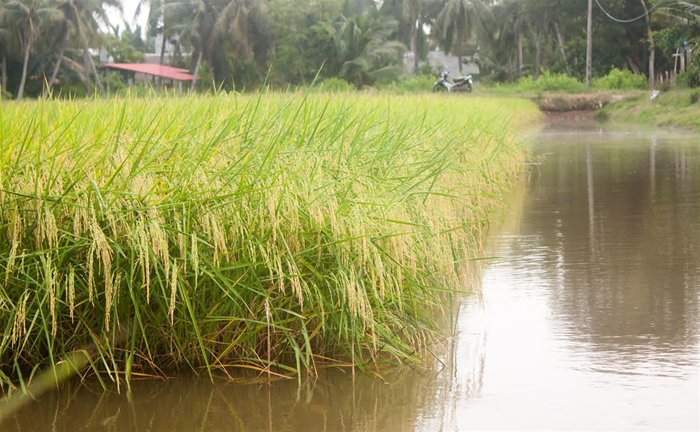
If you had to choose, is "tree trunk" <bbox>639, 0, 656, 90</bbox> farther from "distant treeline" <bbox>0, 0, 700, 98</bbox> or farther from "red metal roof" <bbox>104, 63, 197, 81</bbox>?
"red metal roof" <bbox>104, 63, 197, 81</bbox>

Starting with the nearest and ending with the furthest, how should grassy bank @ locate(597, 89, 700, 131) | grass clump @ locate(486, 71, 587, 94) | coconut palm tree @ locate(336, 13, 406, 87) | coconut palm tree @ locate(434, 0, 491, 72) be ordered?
grassy bank @ locate(597, 89, 700, 131) < coconut palm tree @ locate(336, 13, 406, 87) < grass clump @ locate(486, 71, 587, 94) < coconut palm tree @ locate(434, 0, 491, 72)

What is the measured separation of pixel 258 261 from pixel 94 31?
36.1m

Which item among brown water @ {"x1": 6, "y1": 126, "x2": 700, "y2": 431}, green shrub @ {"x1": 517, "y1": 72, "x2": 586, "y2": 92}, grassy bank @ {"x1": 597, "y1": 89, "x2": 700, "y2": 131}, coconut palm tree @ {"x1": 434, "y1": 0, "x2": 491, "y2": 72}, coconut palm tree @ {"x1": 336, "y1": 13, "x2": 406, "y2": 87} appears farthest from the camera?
coconut palm tree @ {"x1": 434, "y1": 0, "x2": 491, "y2": 72}

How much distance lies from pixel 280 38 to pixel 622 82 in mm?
12487

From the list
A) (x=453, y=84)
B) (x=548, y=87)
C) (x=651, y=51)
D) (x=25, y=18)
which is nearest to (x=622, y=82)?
(x=651, y=51)

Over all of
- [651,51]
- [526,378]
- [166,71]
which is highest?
[651,51]

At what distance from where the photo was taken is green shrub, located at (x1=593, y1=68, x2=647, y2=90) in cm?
4053

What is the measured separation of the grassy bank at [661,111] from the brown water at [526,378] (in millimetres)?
17873

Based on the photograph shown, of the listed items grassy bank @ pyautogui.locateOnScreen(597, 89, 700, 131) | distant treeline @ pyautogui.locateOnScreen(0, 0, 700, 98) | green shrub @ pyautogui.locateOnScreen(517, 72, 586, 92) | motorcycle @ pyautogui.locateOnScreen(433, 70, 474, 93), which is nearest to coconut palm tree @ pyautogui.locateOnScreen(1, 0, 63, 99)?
distant treeline @ pyautogui.locateOnScreen(0, 0, 700, 98)

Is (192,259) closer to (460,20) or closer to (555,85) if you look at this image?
(555,85)

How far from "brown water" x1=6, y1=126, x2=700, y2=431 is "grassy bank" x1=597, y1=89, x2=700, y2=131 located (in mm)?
17873

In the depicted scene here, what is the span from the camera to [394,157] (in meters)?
6.13

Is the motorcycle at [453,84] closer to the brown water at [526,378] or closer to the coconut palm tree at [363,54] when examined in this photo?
the coconut palm tree at [363,54]

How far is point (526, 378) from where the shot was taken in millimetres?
4629
